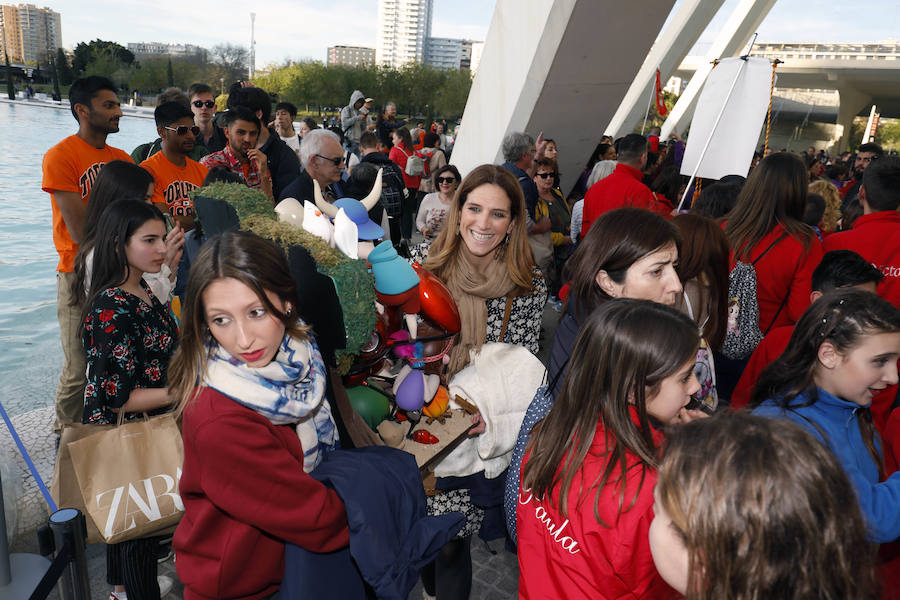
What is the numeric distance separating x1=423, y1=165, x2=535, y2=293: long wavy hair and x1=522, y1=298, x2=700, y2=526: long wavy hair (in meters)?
1.10

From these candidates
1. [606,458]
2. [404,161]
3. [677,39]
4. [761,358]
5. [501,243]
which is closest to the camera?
[606,458]

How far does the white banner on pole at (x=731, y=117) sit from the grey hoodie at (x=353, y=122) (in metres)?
7.74

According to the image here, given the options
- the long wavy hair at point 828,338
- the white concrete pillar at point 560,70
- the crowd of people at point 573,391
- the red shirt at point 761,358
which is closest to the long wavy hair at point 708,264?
the crowd of people at point 573,391

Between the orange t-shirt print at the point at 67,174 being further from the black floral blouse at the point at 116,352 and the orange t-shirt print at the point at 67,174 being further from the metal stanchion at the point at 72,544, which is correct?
the metal stanchion at the point at 72,544

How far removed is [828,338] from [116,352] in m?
2.65

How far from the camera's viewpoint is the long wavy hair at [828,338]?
193cm

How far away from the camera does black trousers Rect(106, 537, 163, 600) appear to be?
7.01 ft

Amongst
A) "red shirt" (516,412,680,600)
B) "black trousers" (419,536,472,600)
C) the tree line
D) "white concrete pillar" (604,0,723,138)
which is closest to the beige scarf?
"black trousers" (419,536,472,600)

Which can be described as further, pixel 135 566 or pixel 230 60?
pixel 230 60

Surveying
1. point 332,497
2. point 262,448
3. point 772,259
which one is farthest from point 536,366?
point 772,259

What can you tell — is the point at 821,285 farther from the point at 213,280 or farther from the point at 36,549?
the point at 36,549

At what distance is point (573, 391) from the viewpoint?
1.62m

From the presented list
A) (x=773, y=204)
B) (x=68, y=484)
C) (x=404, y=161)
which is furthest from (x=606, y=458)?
(x=404, y=161)

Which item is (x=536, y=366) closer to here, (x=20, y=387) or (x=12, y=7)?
(x=20, y=387)
